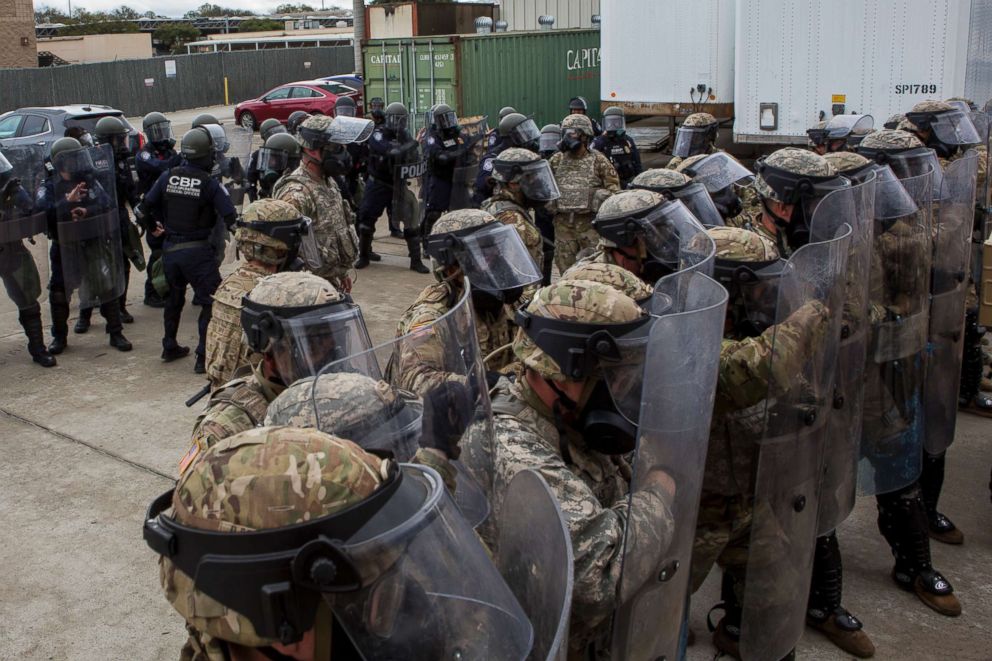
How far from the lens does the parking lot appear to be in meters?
4.04

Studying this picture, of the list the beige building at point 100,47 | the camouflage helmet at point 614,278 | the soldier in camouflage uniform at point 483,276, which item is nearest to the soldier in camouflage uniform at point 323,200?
the soldier in camouflage uniform at point 483,276

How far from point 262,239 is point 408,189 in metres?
5.73

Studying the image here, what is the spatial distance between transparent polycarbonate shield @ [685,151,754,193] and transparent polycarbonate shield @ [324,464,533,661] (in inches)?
186

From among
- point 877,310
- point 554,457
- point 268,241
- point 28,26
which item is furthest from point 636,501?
point 28,26

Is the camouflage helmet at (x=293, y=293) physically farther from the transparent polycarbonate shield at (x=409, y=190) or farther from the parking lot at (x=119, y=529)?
the transparent polycarbonate shield at (x=409, y=190)

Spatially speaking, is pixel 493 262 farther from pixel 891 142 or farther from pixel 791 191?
pixel 891 142

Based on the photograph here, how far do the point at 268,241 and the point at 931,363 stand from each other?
126 inches

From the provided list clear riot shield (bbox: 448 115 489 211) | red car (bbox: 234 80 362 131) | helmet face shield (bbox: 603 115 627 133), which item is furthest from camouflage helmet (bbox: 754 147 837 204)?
red car (bbox: 234 80 362 131)

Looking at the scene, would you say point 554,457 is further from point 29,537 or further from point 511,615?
point 29,537

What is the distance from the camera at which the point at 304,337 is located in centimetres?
316

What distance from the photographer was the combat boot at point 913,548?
4.11 meters

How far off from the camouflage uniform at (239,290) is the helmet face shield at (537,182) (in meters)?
1.94

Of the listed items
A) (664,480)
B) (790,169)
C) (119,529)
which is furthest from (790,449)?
(119,529)

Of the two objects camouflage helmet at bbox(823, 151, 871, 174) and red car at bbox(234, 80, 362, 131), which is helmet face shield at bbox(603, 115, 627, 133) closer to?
camouflage helmet at bbox(823, 151, 871, 174)
